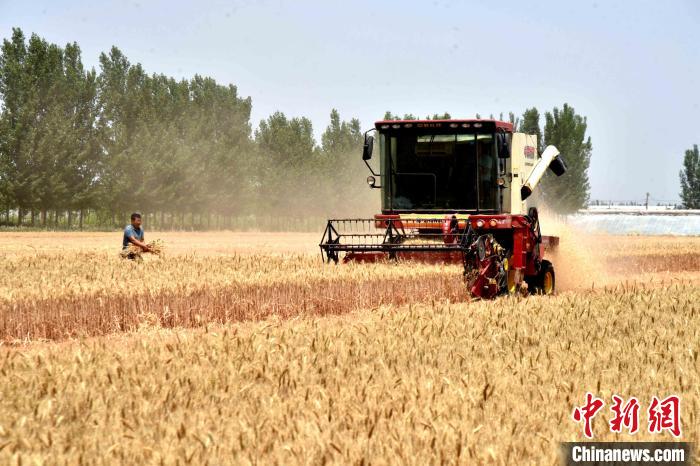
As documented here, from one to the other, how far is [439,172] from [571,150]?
Answer: 61173 millimetres

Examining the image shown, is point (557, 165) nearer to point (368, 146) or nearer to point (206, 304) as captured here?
point (368, 146)

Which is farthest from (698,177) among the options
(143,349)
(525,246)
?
(143,349)

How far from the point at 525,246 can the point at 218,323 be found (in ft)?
19.3

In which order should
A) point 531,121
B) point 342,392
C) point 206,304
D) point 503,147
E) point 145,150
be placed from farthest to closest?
point 531,121 → point 145,150 → point 503,147 → point 206,304 → point 342,392

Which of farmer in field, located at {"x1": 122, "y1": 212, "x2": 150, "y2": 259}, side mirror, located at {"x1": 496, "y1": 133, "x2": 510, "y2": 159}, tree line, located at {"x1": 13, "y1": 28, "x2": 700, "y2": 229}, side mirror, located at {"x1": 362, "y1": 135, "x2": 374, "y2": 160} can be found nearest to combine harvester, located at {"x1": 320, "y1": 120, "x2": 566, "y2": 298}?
side mirror, located at {"x1": 496, "y1": 133, "x2": 510, "y2": 159}

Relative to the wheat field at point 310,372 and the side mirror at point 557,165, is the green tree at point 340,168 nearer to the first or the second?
the side mirror at point 557,165

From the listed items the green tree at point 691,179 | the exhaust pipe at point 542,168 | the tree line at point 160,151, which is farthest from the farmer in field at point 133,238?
the green tree at point 691,179

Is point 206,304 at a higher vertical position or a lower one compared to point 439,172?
lower

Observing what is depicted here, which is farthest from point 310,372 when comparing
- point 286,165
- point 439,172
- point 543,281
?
point 286,165

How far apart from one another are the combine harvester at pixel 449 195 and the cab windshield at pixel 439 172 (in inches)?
0.7

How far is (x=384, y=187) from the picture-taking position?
602 inches

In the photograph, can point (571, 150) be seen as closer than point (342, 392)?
No

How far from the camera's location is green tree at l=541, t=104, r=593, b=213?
2852 inches

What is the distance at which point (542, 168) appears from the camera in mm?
16578
